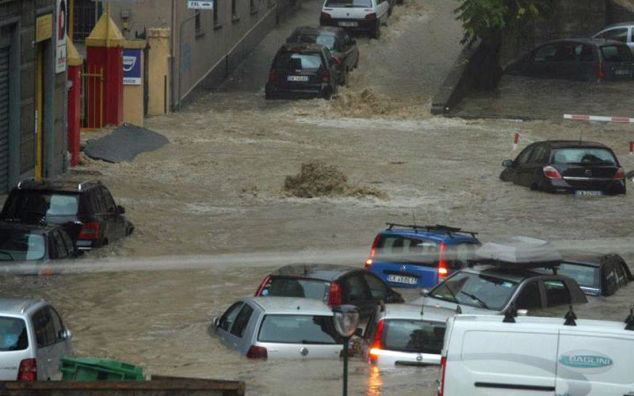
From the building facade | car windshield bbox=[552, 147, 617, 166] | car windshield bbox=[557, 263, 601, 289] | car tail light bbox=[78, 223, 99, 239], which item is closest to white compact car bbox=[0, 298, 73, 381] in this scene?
car tail light bbox=[78, 223, 99, 239]

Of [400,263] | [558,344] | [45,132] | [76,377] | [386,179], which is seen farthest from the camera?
[386,179]

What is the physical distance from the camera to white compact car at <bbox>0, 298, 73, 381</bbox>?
14.2 m

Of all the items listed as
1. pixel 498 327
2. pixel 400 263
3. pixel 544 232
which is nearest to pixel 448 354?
pixel 498 327

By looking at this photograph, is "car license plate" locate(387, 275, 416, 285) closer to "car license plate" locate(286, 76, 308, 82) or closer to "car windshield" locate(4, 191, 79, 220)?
"car windshield" locate(4, 191, 79, 220)

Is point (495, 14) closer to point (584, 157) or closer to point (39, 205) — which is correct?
point (584, 157)

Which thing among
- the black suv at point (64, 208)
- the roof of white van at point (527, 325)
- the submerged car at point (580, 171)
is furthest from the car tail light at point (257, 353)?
the submerged car at point (580, 171)

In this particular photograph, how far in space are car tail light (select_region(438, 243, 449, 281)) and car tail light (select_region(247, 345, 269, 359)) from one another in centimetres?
581

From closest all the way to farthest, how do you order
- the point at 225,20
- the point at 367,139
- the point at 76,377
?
the point at 76,377
the point at 367,139
the point at 225,20

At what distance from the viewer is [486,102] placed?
151 feet

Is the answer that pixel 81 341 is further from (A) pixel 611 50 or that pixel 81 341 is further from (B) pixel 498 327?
(A) pixel 611 50

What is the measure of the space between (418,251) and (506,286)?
11.5 feet

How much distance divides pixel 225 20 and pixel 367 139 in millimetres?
11384

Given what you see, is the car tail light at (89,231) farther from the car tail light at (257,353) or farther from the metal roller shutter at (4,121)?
the car tail light at (257,353)

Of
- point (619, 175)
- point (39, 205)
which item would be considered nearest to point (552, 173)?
point (619, 175)
